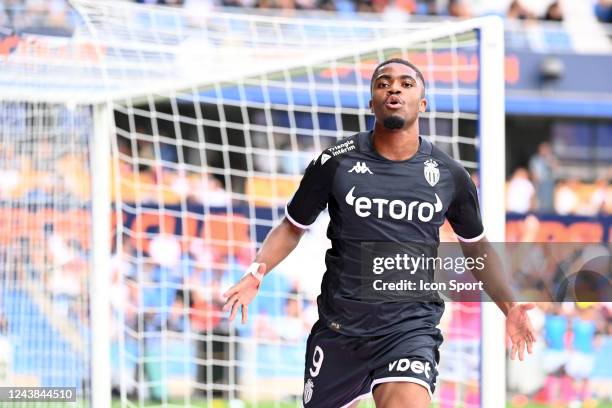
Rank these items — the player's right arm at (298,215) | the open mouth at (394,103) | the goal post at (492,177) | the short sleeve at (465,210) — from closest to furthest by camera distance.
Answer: the open mouth at (394,103) → the player's right arm at (298,215) → the short sleeve at (465,210) → the goal post at (492,177)

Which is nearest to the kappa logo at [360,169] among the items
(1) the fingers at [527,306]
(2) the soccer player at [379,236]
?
(2) the soccer player at [379,236]

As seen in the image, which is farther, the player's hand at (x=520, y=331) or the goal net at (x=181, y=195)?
the goal net at (x=181, y=195)

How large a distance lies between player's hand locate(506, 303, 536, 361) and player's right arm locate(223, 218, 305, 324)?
102cm

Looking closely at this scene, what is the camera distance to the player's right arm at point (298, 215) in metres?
4.88

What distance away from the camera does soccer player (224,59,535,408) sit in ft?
15.6

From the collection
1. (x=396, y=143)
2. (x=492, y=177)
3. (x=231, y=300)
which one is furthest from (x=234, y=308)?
(x=492, y=177)

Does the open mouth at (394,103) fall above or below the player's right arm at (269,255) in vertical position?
above

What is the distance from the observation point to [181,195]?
11.4 meters

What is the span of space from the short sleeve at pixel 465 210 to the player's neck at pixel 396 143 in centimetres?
22

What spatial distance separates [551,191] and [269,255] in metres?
11.0

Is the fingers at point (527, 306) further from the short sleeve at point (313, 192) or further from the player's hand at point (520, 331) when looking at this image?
the short sleeve at point (313, 192)

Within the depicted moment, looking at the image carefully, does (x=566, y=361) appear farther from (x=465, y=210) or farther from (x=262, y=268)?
(x=262, y=268)

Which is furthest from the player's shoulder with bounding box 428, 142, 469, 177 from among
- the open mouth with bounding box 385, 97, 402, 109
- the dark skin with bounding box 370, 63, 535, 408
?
the open mouth with bounding box 385, 97, 402, 109

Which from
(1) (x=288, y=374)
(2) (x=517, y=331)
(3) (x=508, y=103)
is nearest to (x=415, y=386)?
(2) (x=517, y=331)
